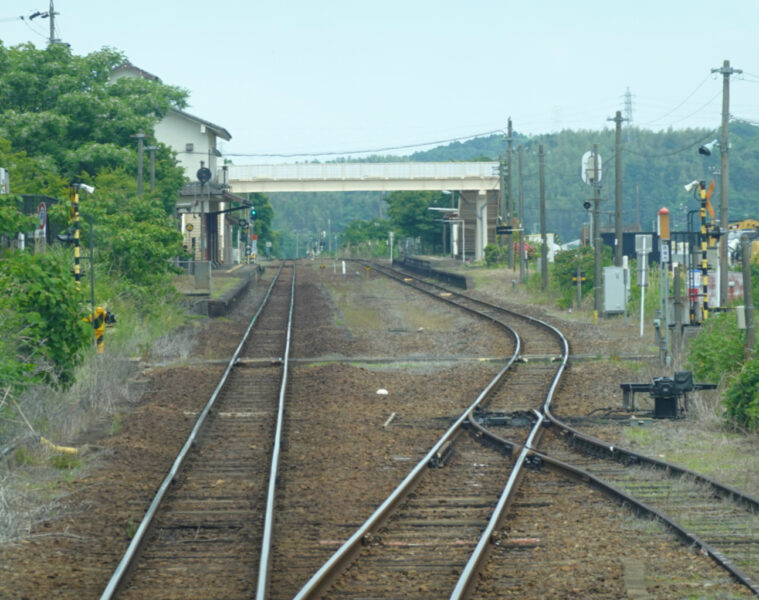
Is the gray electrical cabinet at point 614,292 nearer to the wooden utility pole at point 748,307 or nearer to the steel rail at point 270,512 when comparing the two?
the wooden utility pole at point 748,307

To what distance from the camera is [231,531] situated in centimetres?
888

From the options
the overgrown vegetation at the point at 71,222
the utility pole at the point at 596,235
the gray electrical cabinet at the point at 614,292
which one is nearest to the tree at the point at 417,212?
the overgrown vegetation at the point at 71,222

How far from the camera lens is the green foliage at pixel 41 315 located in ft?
41.1

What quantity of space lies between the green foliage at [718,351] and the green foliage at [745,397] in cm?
185

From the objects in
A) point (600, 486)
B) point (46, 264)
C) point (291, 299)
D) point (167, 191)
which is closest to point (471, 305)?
point (291, 299)

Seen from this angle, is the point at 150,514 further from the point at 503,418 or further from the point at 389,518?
the point at 503,418

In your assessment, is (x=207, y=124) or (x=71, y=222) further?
(x=207, y=124)

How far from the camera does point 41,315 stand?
13227 mm

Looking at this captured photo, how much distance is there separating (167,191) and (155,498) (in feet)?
137

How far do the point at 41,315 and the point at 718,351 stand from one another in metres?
9.65

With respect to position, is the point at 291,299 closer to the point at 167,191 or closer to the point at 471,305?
the point at 471,305

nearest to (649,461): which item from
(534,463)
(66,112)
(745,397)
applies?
(534,463)

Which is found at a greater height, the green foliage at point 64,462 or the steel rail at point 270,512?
the steel rail at point 270,512

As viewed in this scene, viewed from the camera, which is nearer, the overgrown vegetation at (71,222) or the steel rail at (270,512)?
the steel rail at (270,512)
